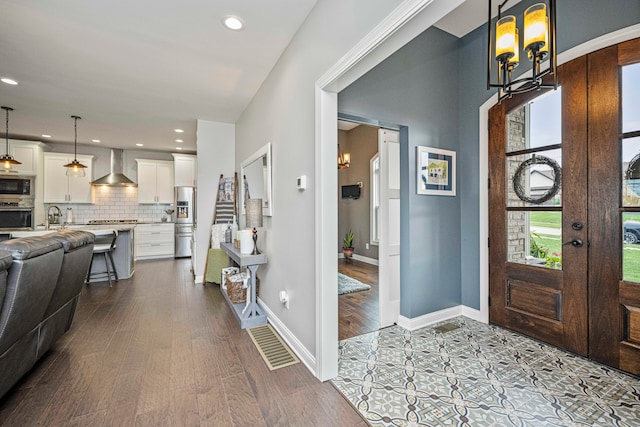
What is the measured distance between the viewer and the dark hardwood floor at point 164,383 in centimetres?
166

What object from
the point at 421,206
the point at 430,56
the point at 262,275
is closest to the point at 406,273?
the point at 421,206

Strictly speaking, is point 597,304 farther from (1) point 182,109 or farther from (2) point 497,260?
(1) point 182,109

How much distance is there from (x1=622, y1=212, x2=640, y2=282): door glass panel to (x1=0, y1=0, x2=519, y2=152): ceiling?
2.13m

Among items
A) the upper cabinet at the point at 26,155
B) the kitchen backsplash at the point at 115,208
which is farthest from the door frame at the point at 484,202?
the upper cabinet at the point at 26,155

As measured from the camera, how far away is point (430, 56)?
3.02 m

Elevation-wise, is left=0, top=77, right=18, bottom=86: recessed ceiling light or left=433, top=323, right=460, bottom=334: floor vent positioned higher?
left=0, top=77, right=18, bottom=86: recessed ceiling light

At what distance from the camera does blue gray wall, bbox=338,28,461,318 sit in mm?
2773

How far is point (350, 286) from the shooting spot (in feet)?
14.3

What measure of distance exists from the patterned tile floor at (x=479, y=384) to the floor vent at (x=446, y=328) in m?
0.18

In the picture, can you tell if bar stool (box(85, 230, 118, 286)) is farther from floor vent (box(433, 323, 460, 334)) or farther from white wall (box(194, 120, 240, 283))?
floor vent (box(433, 323, 460, 334))

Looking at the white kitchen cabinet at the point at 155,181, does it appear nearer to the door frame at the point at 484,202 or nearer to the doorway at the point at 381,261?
the doorway at the point at 381,261

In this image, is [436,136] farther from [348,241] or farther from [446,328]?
[348,241]

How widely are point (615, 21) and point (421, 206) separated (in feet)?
6.32

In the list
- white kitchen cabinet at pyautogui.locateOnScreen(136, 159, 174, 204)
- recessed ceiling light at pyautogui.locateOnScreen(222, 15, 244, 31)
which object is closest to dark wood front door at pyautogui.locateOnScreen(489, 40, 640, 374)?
recessed ceiling light at pyautogui.locateOnScreen(222, 15, 244, 31)
